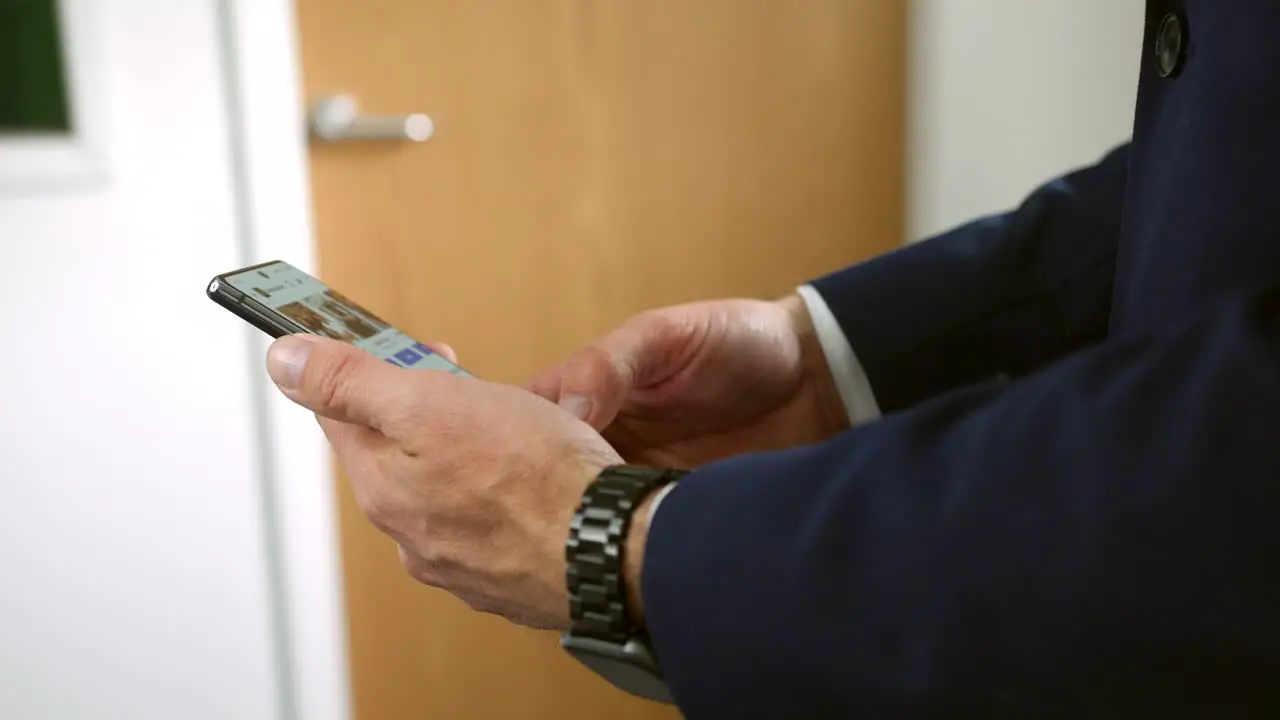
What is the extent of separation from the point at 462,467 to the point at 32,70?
1.66ft

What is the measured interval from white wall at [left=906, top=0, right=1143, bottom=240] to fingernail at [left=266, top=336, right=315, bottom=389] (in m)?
1.06

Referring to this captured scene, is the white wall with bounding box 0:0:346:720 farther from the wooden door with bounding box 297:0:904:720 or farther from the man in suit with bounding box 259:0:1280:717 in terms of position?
the man in suit with bounding box 259:0:1280:717

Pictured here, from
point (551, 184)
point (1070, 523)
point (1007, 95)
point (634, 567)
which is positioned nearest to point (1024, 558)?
point (1070, 523)

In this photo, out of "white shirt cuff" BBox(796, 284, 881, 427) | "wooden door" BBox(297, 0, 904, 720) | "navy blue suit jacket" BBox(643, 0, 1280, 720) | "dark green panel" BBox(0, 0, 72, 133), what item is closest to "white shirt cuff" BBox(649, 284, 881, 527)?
"white shirt cuff" BBox(796, 284, 881, 427)

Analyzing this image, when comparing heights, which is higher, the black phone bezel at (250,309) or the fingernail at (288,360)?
the black phone bezel at (250,309)

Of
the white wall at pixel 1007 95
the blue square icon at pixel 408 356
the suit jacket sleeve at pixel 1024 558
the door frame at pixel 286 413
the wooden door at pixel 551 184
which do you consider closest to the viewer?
the suit jacket sleeve at pixel 1024 558

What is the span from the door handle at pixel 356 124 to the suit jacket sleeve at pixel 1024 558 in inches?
26.4

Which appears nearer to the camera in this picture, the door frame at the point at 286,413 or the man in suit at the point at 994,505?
the man in suit at the point at 994,505

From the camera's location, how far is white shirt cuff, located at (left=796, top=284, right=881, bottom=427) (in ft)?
2.25

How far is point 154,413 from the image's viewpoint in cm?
84

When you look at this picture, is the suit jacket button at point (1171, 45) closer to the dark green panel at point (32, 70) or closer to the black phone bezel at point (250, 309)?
the black phone bezel at point (250, 309)

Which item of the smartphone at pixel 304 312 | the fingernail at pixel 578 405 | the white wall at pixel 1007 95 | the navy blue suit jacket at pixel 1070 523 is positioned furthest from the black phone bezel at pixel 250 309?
the white wall at pixel 1007 95

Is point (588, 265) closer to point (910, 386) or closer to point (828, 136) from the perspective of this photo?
point (828, 136)

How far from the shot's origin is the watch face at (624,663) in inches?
15.6
